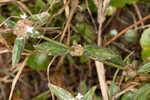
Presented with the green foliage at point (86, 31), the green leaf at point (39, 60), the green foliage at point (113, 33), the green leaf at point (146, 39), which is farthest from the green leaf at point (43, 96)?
the green leaf at point (146, 39)

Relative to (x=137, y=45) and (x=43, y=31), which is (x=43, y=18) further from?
(x=137, y=45)

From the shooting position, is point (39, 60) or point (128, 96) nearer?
point (128, 96)

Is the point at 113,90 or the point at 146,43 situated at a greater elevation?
the point at 146,43

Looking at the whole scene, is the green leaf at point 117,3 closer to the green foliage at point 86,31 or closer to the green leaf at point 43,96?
the green foliage at point 86,31

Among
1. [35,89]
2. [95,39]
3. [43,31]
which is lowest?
[35,89]

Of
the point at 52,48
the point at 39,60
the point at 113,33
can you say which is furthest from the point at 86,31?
the point at 52,48

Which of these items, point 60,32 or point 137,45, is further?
point 137,45

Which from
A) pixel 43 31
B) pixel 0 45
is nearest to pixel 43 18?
pixel 43 31

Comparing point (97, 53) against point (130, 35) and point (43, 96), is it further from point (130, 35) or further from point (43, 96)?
point (43, 96)

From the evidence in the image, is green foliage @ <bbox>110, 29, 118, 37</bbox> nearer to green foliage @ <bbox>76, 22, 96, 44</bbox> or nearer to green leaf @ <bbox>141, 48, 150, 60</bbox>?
green foliage @ <bbox>76, 22, 96, 44</bbox>
